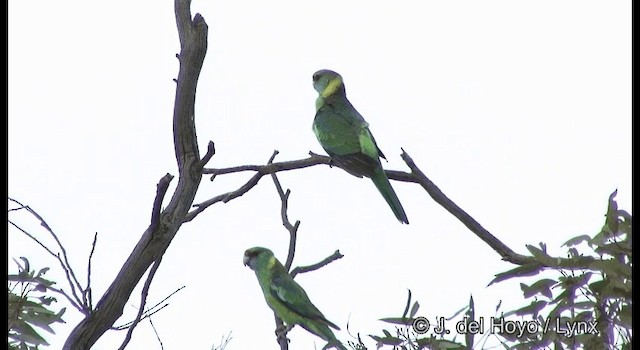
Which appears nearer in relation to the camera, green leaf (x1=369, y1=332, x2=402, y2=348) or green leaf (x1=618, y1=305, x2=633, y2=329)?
green leaf (x1=618, y1=305, x2=633, y2=329)

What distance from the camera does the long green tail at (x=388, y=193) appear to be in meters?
4.21

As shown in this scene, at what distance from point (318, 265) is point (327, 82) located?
6.69 feet

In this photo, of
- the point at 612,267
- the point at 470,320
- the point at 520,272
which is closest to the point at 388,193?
the point at 470,320

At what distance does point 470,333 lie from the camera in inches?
124

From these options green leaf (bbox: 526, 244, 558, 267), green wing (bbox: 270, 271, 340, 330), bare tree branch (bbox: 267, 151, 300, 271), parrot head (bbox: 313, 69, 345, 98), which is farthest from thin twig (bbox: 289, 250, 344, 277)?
parrot head (bbox: 313, 69, 345, 98)

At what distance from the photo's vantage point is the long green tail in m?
4.21

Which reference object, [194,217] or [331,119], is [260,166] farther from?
[331,119]

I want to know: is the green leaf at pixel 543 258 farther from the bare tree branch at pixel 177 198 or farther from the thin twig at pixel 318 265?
the bare tree branch at pixel 177 198

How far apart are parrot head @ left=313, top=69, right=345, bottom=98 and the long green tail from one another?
1.16 meters

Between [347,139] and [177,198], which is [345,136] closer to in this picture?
[347,139]

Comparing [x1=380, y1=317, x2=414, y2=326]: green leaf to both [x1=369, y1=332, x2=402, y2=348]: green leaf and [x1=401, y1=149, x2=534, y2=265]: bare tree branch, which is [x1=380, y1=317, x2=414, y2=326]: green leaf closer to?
[x1=369, y1=332, x2=402, y2=348]: green leaf

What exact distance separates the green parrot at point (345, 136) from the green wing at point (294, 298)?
588 millimetres
